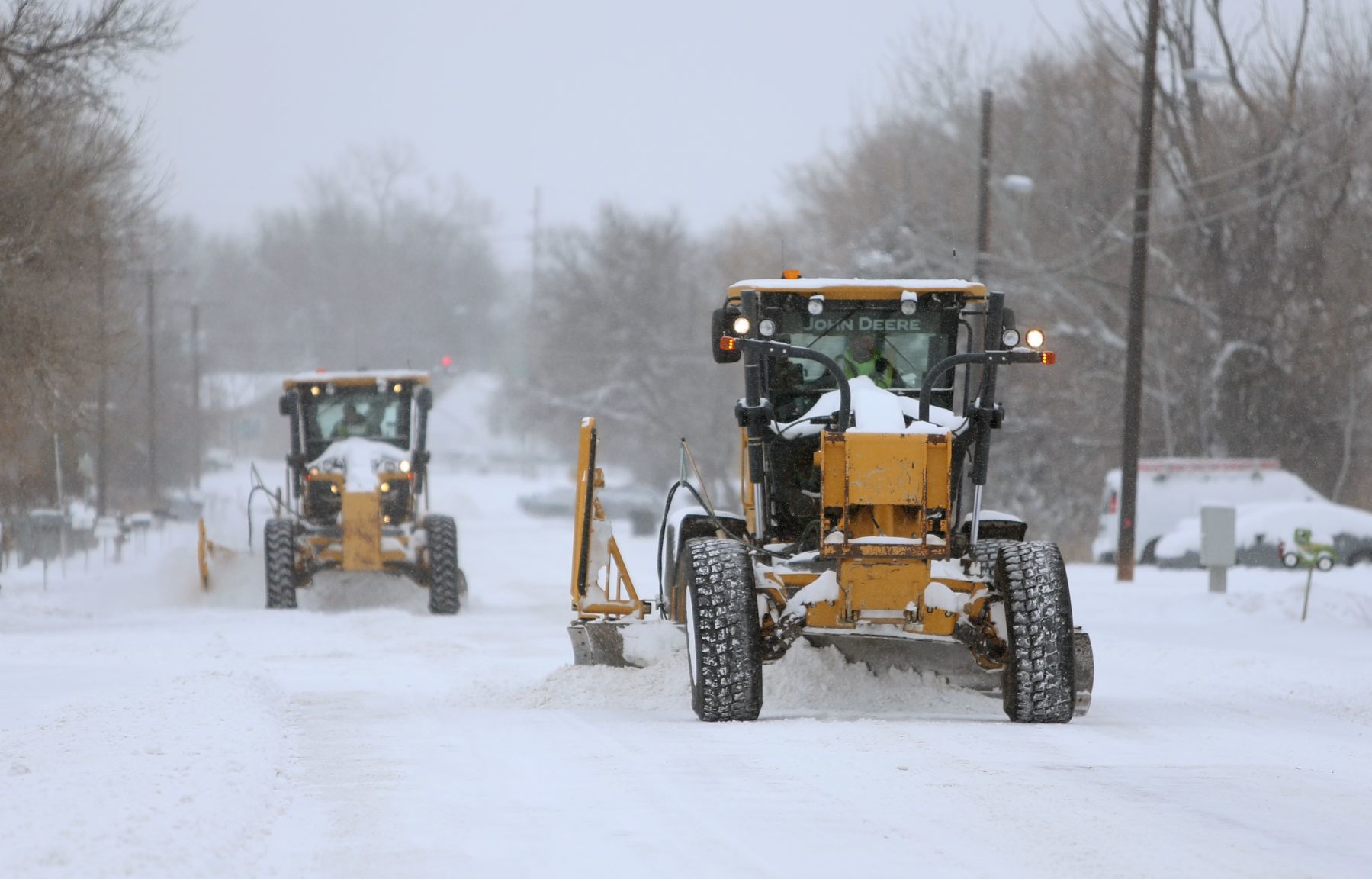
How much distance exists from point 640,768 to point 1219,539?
1306 cm

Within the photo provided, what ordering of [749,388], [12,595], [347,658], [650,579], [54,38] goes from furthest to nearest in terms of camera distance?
1. [650,579]
2. [12,595]
3. [54,38]
4. [347,658]
5. [749,388]

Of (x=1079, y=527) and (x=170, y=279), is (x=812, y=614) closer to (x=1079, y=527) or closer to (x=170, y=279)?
(x=1079, y=527)

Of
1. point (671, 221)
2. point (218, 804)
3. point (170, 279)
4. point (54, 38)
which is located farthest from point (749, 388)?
point (170, 279)

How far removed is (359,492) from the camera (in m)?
19.2

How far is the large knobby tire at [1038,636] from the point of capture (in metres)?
9.23

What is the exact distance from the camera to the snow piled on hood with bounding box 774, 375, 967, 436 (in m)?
9.46

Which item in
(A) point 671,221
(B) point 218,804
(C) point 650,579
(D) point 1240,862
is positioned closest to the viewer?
(D) point 1240,862

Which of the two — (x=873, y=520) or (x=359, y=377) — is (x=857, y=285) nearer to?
(x=873, y=520)

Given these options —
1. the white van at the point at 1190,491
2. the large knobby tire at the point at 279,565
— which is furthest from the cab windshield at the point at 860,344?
the white van at the point at 1190,491

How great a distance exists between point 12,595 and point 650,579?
A: 8569mm

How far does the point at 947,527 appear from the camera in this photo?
951cm

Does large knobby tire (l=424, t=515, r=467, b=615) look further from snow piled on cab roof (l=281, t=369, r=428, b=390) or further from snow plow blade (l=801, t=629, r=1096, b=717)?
snow plow blade (l=801, t=629, r=1096, b=717)

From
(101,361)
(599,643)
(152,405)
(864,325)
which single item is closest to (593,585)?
(599,643)

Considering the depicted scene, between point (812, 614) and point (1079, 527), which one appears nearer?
point (812, 614)
